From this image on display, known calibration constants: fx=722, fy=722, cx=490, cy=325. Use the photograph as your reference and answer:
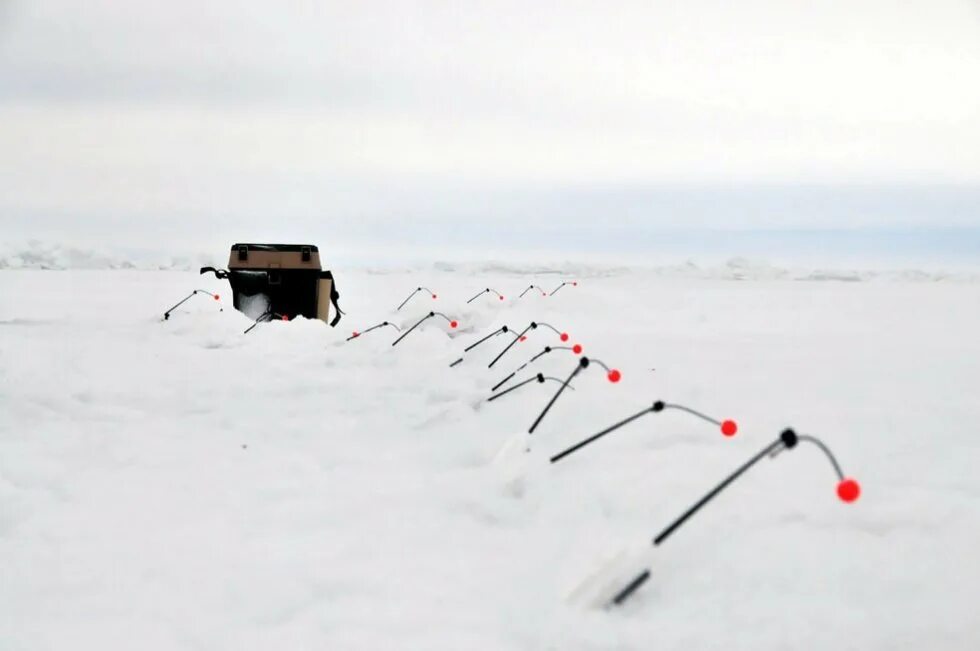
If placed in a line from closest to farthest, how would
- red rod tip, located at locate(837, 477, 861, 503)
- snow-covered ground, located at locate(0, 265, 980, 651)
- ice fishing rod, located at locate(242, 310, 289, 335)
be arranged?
red rod tip, located at locate(837, 477, 861, 503)
snow-covered ground, located at locate(0, 265, 980, 651)
ice fishing rod, located at locate(242, 310, 289, 335)

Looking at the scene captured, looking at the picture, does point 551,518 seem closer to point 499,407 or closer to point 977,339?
point 499,407

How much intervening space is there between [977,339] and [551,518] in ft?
22.0

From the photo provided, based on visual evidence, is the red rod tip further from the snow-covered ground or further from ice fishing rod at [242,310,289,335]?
ice fishing rod at [242,310,289,335]

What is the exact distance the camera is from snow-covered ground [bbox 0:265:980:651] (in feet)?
6.69

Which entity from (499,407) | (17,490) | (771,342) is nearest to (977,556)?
(499,407)

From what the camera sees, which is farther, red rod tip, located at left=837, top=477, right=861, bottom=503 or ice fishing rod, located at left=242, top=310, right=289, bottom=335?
ice fishing rod, located at left=242, top=310, right=289, bottom=335

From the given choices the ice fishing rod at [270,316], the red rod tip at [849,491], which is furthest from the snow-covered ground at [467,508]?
the ice fishing rod at [270,316]

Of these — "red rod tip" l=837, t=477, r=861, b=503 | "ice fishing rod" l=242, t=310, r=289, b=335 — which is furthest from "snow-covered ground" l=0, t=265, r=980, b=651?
"ice fishing rod" l=242, t=310, r=289, b=335

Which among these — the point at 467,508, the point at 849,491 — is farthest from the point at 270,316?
the point at 849,491

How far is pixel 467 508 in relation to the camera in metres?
2.92

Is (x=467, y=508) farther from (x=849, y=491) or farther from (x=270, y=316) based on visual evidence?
(x=270, y=316)

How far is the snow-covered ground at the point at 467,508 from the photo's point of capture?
6.69 ft

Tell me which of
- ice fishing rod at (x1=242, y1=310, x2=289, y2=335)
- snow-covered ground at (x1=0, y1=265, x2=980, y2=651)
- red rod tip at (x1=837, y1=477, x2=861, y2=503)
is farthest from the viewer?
ice fishing rod at (x1=242, y1=310, x2=289, y2=335)

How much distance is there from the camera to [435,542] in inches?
103
